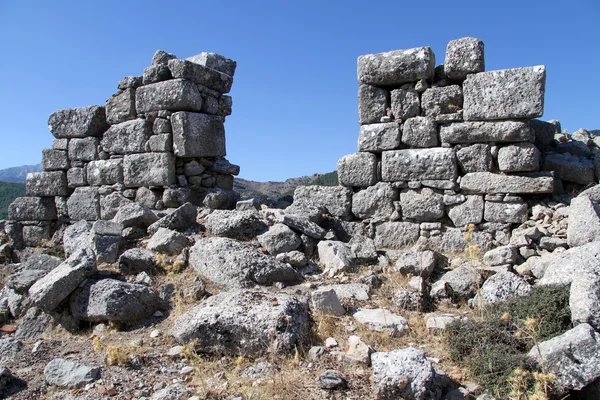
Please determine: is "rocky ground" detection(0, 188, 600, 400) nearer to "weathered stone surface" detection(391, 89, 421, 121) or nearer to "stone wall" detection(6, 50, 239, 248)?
"stone wall" detection(6, 50, 239, 248)

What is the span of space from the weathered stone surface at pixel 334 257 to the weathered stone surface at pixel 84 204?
4463mm

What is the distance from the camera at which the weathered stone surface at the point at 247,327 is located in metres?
3.92

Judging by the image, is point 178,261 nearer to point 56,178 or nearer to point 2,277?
point 2,277

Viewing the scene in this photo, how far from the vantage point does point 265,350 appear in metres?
3.91

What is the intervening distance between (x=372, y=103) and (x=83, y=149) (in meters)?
5.25

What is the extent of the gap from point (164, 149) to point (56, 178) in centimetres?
268

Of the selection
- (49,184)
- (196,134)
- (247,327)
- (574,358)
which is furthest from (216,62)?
(574,358)

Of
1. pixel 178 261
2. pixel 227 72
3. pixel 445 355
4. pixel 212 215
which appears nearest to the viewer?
pixel 445 355

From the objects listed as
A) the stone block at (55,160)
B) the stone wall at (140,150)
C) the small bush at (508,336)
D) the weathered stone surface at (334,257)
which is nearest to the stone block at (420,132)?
the weathered stone surface at (334,257)

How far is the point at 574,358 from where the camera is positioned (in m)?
3.22

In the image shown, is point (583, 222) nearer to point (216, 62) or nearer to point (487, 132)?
point (487, 132)

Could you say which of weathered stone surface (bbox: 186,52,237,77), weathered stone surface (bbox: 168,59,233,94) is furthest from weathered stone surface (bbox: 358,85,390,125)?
weathered stone surface (bbox: 186,52,237,77)

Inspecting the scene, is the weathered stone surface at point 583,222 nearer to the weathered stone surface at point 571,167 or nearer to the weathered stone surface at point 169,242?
the weathered stone surface at point 571,167

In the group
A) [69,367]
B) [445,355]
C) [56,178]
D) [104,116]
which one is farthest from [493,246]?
[56,178]
